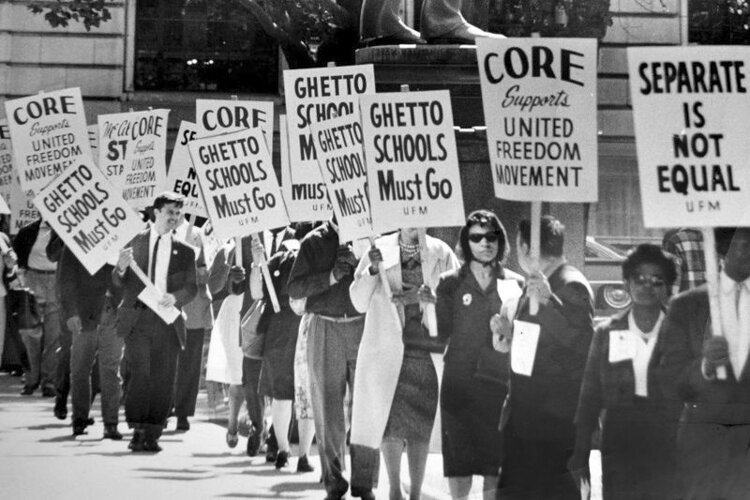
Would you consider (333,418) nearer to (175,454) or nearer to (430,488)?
(430,488)

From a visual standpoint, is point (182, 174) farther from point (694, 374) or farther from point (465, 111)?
point (694, 374)

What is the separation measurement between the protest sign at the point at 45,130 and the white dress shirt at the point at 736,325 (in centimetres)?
761

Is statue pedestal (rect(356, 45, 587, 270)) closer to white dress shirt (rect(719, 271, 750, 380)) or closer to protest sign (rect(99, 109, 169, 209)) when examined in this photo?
white dress shirt (rect(719, 271, 750, 380))

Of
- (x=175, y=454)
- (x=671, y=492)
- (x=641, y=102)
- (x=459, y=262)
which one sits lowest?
(x=175, y=454)

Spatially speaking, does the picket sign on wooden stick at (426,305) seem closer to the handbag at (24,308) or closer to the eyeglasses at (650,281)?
the eyeglasses at (650,281)

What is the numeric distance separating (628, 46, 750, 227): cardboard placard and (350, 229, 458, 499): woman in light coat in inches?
71.5

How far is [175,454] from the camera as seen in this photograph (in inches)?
499

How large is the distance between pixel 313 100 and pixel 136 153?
16.2 ft

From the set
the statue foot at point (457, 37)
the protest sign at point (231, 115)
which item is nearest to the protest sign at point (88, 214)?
the protest sign at point (231, 115)

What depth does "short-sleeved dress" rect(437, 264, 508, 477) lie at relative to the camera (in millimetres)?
8555

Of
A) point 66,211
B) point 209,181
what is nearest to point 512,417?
point 209,181

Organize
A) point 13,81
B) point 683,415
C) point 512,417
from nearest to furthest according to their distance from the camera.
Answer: point 683,415 → point 512,417 → point 13,81

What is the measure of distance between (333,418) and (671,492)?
279cm

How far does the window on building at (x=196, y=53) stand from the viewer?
27891 millimetres
